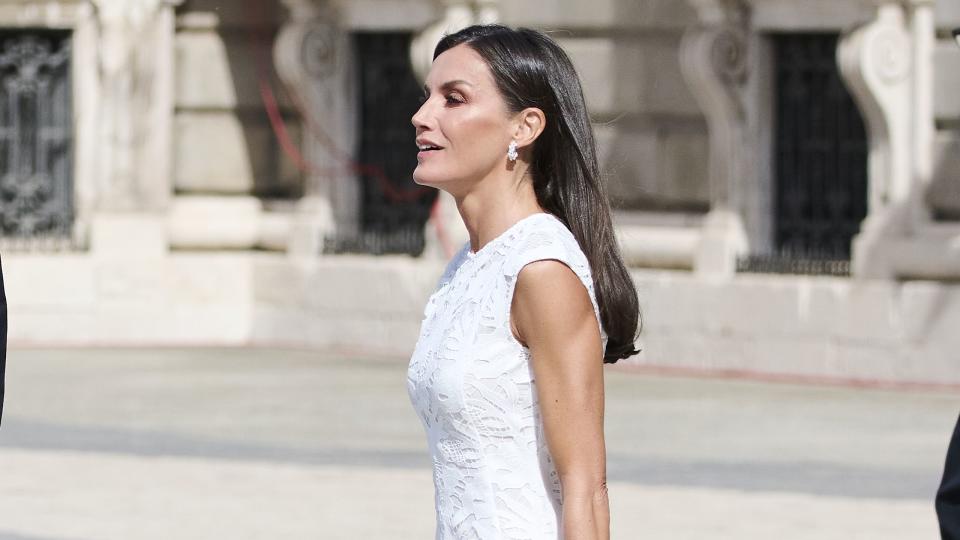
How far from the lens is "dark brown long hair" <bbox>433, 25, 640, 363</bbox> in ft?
12.1

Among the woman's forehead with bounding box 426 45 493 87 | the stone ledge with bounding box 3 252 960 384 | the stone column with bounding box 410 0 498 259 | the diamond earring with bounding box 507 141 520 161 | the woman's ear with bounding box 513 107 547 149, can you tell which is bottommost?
the stone ledge with bounding box 3 252 960 384

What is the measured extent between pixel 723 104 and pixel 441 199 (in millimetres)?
2407

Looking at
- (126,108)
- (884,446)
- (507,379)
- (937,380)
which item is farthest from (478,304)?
(126,108)

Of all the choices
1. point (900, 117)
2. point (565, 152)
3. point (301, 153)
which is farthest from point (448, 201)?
point (565, 152)

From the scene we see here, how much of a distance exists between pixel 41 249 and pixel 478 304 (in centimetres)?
1460

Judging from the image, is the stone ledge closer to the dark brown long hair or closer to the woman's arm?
the dark brown long hair

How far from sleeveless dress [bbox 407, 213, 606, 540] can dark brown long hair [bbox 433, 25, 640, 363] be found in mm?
69

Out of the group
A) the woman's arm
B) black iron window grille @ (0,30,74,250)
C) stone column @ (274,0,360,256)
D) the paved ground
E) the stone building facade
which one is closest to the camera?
the woman's arm

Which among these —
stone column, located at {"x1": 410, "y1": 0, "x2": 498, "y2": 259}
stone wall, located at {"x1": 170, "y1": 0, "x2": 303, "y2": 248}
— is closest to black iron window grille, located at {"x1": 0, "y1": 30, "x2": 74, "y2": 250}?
stone wall, located at {"x1": 170, "y1": 0, "x2": 303, "y2": 248}

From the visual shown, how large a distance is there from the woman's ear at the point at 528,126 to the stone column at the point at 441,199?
12.8 metres

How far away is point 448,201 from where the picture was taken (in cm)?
1686

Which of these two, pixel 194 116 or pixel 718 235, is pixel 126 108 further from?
pixel 718 235

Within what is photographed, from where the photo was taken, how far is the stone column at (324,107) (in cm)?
1791

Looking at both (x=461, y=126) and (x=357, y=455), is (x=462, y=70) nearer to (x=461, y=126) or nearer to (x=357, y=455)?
(x=461, y=126)
